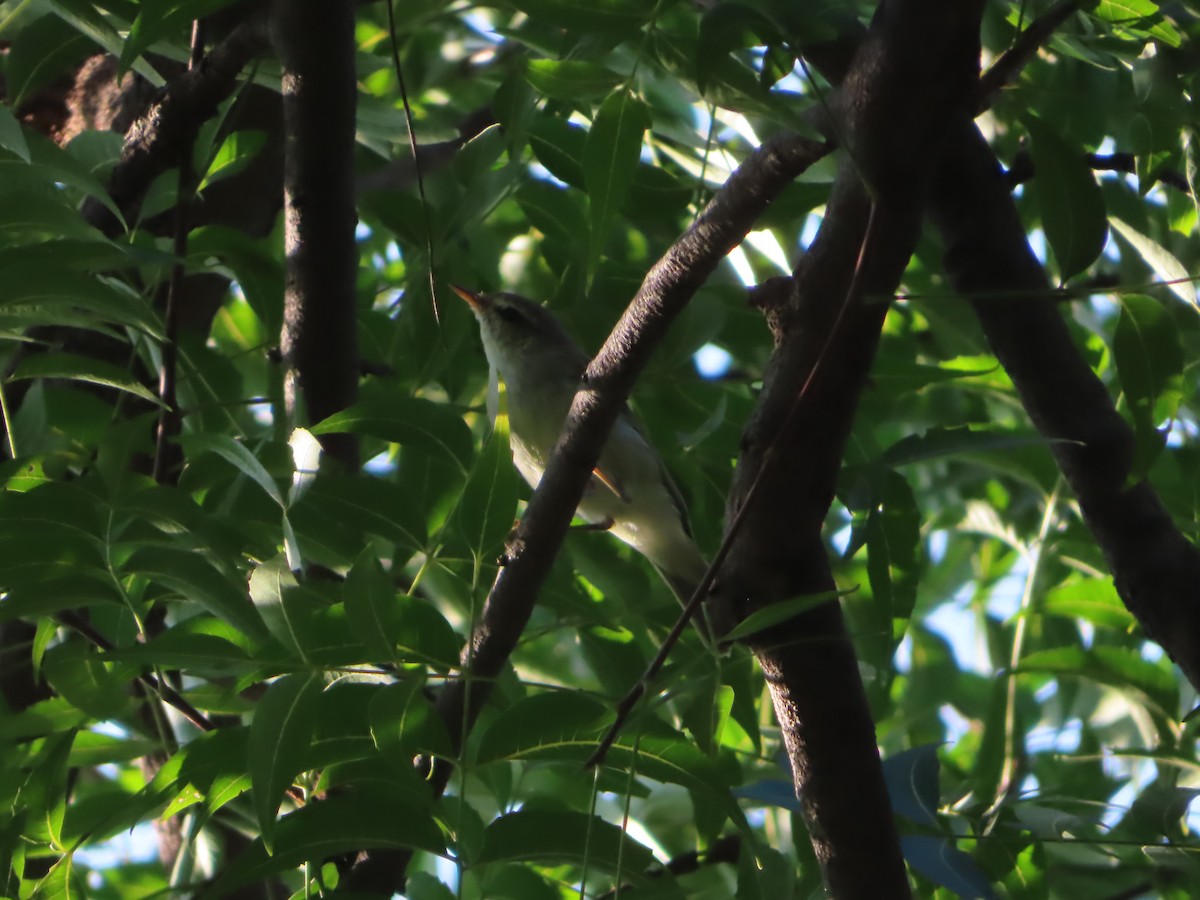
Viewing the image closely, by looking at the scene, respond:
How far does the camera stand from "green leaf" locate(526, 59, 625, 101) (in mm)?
1875

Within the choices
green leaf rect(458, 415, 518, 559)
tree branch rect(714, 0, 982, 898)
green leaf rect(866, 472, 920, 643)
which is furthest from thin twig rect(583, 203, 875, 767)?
green leaf rect(866, 472, 920, 643)

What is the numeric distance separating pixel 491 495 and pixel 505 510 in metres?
0.03

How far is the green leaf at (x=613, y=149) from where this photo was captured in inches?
74.7

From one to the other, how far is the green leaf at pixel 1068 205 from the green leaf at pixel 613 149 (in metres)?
0.58

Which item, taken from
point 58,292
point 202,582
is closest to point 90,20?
point 58,292

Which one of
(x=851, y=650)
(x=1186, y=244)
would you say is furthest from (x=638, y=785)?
(x=1186, y=244)

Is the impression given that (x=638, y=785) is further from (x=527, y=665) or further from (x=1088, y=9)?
(x=527, y=665)

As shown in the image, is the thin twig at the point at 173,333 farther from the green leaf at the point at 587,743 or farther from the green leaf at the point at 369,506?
the green leaf at the point at 587,743

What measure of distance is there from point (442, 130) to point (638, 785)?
4.80ft

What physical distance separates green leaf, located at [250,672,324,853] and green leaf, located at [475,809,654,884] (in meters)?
0.29

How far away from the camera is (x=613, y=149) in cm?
191

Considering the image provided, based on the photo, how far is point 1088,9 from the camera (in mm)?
1780

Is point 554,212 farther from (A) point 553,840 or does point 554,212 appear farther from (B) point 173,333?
(A) point 553,840

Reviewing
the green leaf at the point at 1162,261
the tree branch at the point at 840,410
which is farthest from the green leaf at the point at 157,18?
the green leaf at the point at 1162,261
